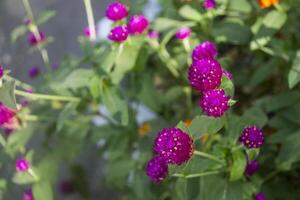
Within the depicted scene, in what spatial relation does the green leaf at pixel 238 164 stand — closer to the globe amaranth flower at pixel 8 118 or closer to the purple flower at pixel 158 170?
the purple flower at pixel 158 170

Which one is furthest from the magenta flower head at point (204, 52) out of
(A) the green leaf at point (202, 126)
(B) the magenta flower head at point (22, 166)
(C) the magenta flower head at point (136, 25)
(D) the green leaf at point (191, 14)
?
(B) the magenta flower head at point (22, 166)

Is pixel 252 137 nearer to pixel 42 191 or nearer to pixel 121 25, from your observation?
pixel 121 25

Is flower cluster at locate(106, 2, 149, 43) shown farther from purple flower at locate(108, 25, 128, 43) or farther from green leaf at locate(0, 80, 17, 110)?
green leaf at locate(0, 80, 17, 110)

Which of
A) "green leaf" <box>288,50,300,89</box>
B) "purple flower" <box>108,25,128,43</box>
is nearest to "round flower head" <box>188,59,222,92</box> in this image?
"green leaf" <box>288,50,300,89</box>

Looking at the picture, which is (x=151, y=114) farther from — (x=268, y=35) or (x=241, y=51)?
(x=268, y=35)

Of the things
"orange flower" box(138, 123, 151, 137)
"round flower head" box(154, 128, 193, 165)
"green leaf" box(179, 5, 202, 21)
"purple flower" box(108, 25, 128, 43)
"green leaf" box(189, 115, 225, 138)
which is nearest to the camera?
"round flower head" box(154, 128, 193, 165)

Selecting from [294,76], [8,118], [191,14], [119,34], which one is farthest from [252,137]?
[8,118]
